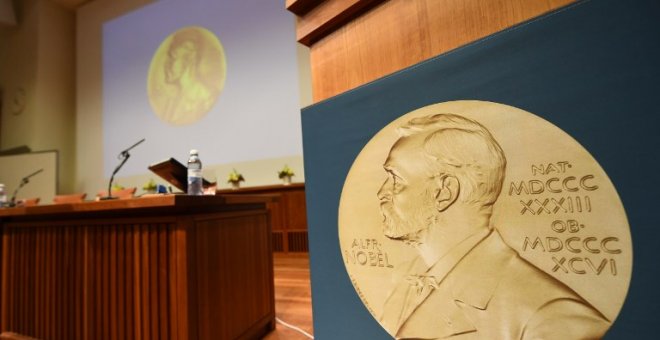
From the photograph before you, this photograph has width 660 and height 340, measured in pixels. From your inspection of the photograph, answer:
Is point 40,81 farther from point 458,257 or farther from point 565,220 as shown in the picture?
point 565,220

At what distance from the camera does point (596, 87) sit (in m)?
0.38

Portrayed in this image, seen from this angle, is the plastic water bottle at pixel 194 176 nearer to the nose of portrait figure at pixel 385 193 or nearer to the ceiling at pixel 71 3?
the nose of portrait figure at pixel 385 193

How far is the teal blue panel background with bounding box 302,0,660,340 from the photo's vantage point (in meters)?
0.35

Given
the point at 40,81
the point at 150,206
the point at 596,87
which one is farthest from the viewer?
the point at 40,81

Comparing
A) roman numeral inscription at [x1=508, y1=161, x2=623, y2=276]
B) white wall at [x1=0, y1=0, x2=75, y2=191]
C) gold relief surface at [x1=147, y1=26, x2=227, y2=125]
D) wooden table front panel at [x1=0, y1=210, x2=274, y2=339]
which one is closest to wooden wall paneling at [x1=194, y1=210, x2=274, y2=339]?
wooden table front panel at [x1=0, y1=210, x2=274, y2=339]

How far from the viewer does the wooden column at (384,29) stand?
460 mm

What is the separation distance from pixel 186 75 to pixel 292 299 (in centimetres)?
376

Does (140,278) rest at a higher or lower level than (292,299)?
higher

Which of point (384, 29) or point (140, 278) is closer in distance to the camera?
point (384, 29)

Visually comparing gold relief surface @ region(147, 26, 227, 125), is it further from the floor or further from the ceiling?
the floor

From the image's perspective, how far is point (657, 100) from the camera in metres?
0.35

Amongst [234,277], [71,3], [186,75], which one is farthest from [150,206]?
[71,3]

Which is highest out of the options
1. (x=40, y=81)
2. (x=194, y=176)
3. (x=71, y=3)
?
(x=71, y=3)

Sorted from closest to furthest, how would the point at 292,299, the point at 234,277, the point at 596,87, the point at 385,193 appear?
the point at 596,87, the point at 385,193, the point at 234,277, the point at 292,299
